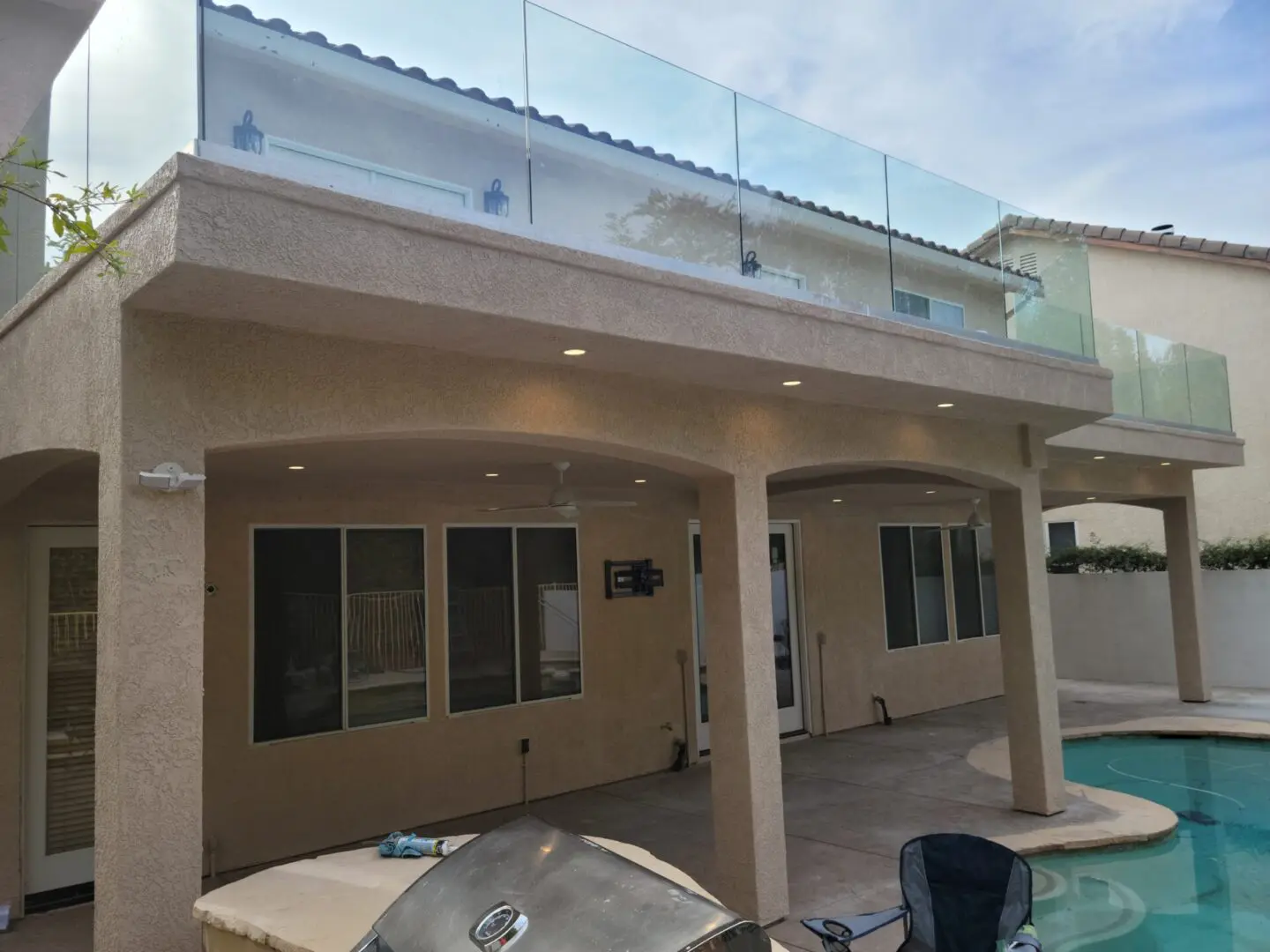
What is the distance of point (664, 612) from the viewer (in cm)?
1083

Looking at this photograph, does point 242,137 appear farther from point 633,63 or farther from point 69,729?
point 69,729

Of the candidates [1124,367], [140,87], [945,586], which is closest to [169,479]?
[140,87]

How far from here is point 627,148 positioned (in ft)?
17.1

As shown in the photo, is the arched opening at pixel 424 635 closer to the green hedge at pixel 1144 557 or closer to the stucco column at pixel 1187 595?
the stucco column at pixel 1187 595

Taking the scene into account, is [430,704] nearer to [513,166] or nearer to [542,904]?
[513,166]

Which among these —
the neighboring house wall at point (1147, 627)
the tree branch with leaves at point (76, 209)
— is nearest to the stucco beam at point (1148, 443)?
the neighboring house wall at point (1147, 627)

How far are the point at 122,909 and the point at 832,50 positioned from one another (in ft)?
60.4

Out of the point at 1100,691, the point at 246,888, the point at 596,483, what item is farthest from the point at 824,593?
the point at 246,888

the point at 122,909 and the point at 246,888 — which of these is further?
the point at 246,888

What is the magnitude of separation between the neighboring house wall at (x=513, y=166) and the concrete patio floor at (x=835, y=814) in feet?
13.1

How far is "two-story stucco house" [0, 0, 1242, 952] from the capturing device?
3.69 m

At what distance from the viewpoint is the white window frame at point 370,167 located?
3912 millimetres

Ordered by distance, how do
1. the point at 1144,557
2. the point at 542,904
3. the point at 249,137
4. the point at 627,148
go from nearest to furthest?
the point at 542,904 → the point at 249,137 → the point at 627,148 → the point at 1144,557

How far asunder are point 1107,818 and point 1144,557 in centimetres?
1073
